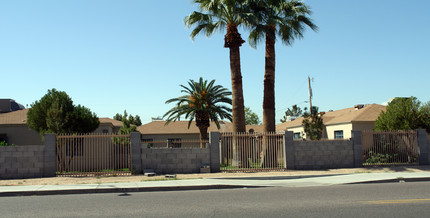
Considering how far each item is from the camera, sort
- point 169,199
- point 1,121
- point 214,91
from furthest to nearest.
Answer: point 214,91 < point 1,121 < point 169,199

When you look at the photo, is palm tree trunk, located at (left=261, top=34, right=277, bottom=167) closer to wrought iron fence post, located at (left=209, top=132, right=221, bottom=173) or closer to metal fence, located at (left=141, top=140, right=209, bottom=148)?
metal fence, located at (left=141, top=140, right=209, bottom=148)

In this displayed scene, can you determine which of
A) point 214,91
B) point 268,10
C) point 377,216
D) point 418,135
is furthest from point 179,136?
point 377,216

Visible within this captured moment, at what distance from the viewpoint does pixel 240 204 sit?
10.1 meters

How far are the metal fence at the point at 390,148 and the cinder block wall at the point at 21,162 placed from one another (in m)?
15.6

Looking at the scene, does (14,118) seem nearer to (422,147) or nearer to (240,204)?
Answer: (240,204)

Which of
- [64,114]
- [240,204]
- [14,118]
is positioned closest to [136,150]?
[64,114]

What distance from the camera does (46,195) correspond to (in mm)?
12938

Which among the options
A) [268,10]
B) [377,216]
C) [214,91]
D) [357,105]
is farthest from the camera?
[357,105]

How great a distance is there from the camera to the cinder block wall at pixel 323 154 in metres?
20.0

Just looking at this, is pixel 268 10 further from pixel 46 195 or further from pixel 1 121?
pixel 1 121

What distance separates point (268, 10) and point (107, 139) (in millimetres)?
11623

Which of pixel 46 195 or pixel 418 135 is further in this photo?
pixel 418 135

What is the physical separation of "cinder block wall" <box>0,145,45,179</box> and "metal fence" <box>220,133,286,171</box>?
8.33 metres

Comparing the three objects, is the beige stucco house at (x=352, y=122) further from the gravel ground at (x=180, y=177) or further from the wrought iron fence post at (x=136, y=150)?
the wrought iron fence post at (x=136, y=150)
